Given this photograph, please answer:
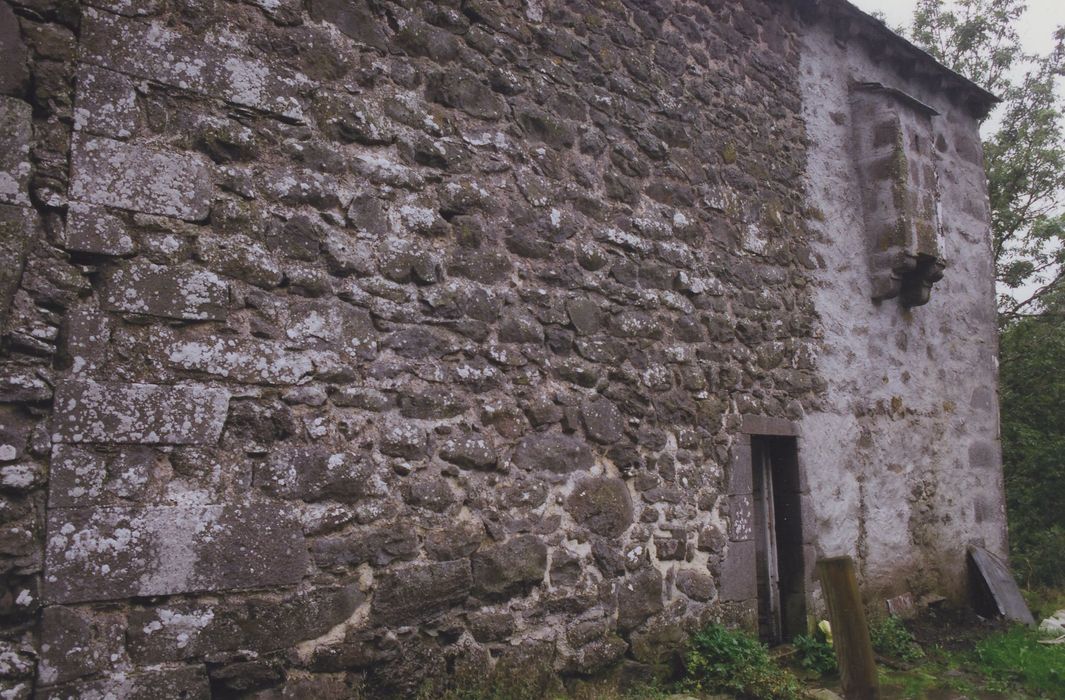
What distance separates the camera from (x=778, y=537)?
19.9 feet

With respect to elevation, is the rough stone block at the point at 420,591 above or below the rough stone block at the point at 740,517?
below

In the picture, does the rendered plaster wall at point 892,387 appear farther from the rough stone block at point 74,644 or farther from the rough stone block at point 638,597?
the rough stone block at point 74,644

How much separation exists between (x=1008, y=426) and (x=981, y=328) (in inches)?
164

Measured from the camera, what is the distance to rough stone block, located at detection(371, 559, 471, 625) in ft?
11.6

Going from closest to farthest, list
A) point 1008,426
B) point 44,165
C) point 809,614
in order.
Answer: point 44,165, point 809,614, point 1008,426

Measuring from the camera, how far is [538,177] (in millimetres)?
4551

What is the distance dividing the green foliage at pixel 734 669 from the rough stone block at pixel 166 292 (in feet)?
10.9

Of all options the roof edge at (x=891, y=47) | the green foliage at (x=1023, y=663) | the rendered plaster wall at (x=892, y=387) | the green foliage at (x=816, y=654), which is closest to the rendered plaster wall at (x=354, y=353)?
the green foliage at (x=816, y=654)

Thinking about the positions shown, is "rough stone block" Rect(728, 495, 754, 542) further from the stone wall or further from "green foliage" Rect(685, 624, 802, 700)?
"green foliage" Rect(685, 624, 802, 700)

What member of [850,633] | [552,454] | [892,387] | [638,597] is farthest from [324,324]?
[892,387]

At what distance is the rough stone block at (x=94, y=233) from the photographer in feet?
9.83

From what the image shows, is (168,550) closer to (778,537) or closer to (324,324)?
(324,324)

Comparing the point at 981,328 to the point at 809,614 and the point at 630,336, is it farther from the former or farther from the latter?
the point at 630,336

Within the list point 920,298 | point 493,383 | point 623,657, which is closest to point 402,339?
point 493,383
